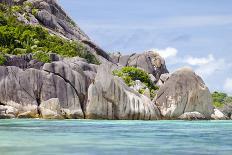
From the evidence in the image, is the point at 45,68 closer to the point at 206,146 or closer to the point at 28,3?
the point at 206,146

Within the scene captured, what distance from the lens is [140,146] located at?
16.4 meters

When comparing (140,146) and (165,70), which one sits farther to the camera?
(165,70)

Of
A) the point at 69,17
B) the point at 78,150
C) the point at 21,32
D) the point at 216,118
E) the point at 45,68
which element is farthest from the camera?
the point at 69,17

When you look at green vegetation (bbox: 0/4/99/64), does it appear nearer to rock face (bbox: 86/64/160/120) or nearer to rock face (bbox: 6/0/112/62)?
rock face (bbox: 6/0/112/62)

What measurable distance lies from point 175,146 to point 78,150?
3812 mm

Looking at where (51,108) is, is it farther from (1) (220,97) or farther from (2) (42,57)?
(1) (220,97)

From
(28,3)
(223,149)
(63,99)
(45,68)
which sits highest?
(28,3)

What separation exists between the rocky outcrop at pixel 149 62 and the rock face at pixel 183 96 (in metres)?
34.6

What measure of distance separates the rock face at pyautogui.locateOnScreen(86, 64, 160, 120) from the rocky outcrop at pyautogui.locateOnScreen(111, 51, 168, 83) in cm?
4058

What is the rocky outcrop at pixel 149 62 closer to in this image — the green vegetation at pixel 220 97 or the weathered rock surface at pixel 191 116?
the green vegetation at pixel 220 97

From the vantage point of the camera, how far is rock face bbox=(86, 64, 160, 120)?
4781 cm

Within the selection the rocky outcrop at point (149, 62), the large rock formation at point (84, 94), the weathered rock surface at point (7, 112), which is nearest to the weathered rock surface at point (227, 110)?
the large rock formation at point (84, 94)

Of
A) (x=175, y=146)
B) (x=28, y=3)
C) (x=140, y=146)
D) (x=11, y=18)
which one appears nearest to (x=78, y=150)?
(x=140, y=146)

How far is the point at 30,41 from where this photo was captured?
7212cm
